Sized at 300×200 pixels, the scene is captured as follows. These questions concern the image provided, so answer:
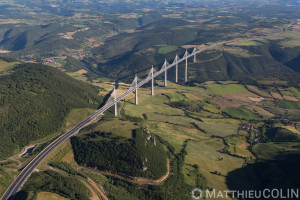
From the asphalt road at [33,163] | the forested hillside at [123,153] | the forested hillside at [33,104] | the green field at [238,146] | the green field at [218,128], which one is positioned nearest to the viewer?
the asphalt road at [33,163]

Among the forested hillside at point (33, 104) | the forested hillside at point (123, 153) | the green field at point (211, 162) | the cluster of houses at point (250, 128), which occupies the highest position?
the forested hillside at point (33, 104)

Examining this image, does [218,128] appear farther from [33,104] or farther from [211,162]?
[33,104]

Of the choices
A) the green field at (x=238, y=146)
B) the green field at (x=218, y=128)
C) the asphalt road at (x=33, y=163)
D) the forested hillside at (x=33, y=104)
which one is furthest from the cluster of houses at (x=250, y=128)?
the forested hillside at (x=33, y=104)

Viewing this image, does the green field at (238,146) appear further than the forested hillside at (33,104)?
Yes

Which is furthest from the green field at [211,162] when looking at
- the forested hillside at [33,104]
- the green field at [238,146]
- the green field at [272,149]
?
the forested hillside at [33,104]

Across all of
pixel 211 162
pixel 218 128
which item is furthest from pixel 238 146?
pixel 211 162

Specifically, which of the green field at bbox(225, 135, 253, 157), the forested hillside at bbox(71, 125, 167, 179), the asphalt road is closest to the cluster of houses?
the green field at bbox(225, 135, 253, 157)

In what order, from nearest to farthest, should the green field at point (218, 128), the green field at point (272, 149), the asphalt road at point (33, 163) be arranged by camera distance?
the asphalt road at point (33, 163) → the green field at point (272, 149) → the green field at point (218, 128)

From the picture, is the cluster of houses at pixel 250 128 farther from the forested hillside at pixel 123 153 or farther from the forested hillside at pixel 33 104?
the forested hillside at pixel 33 104

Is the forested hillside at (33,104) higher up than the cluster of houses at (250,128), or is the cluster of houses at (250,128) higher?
the forested hillside at (33,104)
